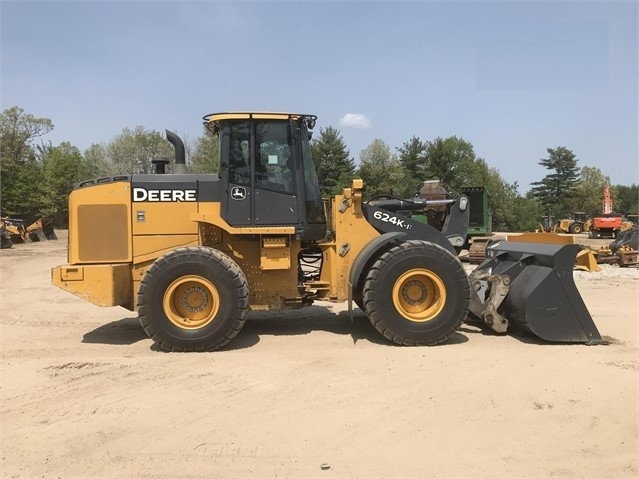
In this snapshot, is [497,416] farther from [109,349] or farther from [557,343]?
[109,349]

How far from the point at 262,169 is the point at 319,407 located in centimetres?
322

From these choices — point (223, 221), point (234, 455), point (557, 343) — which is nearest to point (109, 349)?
point (223, 221)

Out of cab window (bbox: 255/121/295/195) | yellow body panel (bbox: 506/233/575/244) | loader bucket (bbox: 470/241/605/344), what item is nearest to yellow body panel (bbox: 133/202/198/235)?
cab window (bbox: 255/121/295/195)

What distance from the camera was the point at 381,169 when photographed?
49.7m

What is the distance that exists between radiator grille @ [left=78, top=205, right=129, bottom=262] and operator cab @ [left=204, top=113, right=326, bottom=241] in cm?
129

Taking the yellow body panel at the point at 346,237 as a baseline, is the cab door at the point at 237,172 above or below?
Answer: above

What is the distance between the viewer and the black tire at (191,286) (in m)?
5.85

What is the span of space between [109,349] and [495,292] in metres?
4.79

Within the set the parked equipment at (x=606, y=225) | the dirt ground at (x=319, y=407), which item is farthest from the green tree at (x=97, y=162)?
the dirt ground at (x=319, y=407)

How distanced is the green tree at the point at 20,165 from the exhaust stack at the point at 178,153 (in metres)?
40.6

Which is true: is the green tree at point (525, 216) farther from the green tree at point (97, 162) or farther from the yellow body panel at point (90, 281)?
the yellow body panel at point (90, 281)

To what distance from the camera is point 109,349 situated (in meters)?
6.07

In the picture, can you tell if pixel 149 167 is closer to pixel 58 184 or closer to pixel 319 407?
pixel 58 184

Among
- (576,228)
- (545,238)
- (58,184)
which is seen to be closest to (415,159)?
(576,228)
